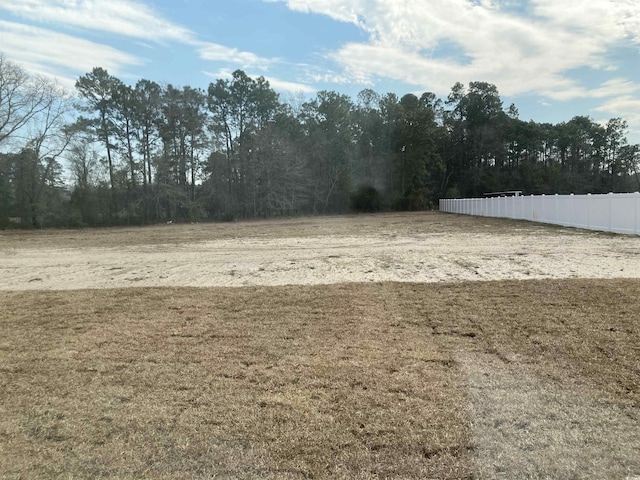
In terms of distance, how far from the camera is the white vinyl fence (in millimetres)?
15414

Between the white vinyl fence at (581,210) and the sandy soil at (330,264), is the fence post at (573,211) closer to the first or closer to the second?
the white vinyl fence at (581,210)

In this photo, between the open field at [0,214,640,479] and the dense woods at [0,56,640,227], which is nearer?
the open field at [0,214,640,479]

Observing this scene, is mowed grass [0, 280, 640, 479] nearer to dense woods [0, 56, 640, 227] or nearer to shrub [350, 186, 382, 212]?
dense woods [0, 56, 640, 227]

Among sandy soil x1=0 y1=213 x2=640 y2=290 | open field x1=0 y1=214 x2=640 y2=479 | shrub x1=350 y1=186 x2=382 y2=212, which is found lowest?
open field x1=0 y1=214 x2=640 y2=479

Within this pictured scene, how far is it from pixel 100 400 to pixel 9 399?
2.34 feet

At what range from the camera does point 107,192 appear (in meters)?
38.8

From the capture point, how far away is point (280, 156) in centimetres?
4631

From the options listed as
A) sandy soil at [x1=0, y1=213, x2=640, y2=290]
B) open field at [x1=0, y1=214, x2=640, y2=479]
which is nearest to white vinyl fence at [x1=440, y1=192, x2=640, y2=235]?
sandy soil at [x1=0, y1=213, x2=640, y2=290]

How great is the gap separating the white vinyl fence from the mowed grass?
10.9 metres

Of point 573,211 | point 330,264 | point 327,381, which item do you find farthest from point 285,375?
point 573,211

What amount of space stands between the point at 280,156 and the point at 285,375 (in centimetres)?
4389

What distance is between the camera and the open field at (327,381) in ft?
8.22

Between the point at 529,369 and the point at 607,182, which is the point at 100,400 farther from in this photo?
the point at 607,182

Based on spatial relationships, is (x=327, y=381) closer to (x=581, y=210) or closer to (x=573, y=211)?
(x=581, y=210)
